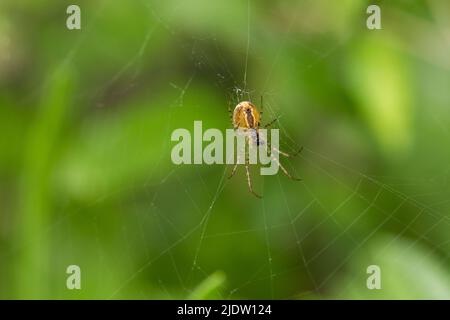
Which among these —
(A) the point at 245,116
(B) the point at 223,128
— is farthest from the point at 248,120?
(B) the point at 223,128

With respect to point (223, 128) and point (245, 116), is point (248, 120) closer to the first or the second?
point (245, 116)

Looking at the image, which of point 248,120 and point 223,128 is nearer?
point 223,128

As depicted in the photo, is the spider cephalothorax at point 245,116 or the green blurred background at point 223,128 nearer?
the green blurred background at point 223,128

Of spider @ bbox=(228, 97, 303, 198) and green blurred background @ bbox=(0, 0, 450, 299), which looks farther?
spider @ bbox=(228, 97, 303, 198)

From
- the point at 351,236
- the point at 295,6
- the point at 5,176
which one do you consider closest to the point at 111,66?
the point at 5,176

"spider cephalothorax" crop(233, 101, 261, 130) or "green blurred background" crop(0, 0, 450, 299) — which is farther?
"spider cephalothorax" crop(233, 101, 261, 130)

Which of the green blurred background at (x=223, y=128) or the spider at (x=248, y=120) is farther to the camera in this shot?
the spider at (x=248, y=120)

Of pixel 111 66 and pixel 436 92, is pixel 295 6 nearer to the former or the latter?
pixel 436 92

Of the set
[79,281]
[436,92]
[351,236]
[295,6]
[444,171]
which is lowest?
[79,281]
